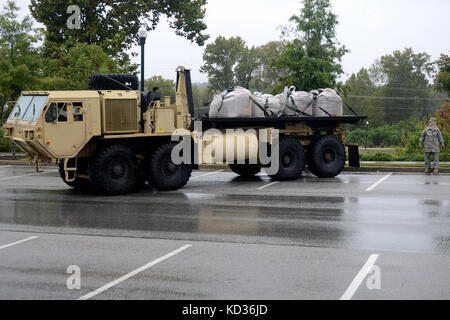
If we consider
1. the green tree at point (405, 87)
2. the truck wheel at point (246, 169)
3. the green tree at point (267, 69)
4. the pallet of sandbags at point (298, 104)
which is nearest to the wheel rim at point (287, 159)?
the truck wheel at point (246, 169)

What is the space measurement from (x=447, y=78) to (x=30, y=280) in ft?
90.6

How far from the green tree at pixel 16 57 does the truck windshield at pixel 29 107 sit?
1267cm

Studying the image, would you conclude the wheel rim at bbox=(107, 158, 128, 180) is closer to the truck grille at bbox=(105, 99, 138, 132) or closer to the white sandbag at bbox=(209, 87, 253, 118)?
the truck grille at bbox=(105, 99, 138, 132)

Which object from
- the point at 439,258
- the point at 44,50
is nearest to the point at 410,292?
the point at 439,258

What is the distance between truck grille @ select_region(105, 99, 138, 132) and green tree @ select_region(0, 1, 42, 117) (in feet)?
44.6

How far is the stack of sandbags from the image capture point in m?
18.4

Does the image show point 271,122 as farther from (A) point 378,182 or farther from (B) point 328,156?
(A) point 378,182

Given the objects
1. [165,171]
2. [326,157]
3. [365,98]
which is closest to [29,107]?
[165,171]

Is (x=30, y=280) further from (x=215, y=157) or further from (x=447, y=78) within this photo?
(x=447, y=78)

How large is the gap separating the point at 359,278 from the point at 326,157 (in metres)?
12.0

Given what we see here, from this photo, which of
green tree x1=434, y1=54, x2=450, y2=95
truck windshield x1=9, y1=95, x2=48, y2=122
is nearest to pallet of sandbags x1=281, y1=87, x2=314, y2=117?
truck windshield x1=9, y1=95, x2=48, y2=122

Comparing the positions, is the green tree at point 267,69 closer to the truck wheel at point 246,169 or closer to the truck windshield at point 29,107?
the truck wheel at point 246,169

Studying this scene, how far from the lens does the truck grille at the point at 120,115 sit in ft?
52.3

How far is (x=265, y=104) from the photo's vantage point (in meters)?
18.6
